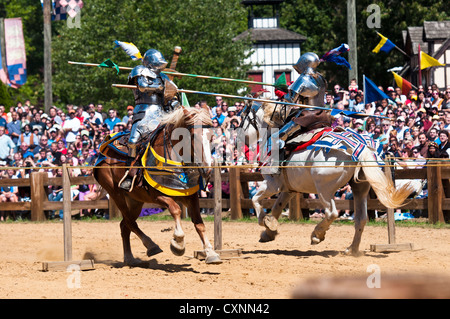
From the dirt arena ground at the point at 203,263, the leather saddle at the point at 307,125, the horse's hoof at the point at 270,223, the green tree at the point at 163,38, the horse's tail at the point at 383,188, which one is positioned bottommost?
the dirt arena ground at the point at 203,263

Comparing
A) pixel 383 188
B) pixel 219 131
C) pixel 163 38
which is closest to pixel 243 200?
pixel 219 131

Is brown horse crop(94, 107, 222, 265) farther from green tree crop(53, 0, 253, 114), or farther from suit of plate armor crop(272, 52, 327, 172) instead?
green tree crop(53, 0, 253, 114)

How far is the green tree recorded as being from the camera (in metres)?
29.1

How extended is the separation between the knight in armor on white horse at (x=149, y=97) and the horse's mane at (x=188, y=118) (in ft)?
1.51

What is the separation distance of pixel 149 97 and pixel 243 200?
5806mm

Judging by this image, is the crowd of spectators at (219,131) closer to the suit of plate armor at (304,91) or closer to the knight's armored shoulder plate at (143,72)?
the suit of plate armor at (304,91)

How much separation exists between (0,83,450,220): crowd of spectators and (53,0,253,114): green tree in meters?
9.60

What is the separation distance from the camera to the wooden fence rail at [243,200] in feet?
41.3

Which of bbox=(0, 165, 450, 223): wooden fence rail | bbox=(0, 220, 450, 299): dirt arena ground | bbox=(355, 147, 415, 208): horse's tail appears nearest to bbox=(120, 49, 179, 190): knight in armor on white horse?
bbox=(0, 220, 450, 299): dirt arena ground

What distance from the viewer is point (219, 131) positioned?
50.0 feet

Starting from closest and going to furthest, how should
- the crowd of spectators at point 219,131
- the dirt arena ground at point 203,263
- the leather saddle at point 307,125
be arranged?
1. the dirt arena ground at point 203,263
2. the leather saddle at point 307,125
3. the crowd of spectators at point 219,131

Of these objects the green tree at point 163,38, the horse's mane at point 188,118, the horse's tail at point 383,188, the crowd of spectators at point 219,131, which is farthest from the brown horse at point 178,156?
the green tree at point 163,38
